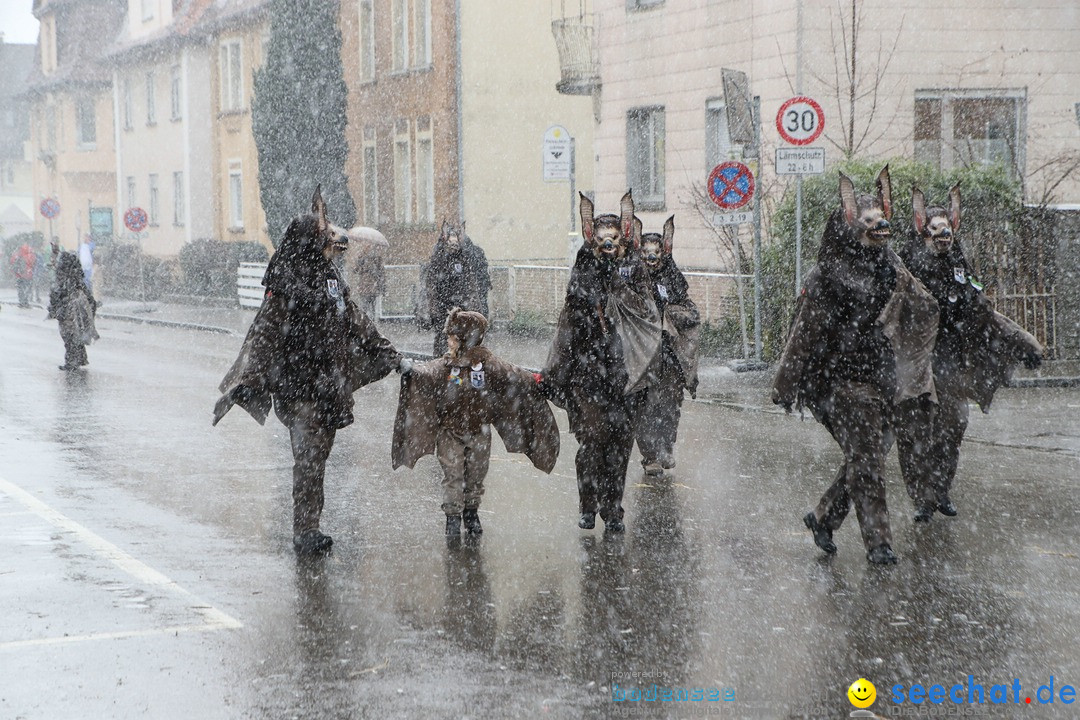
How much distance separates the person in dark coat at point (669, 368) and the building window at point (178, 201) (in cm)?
3908

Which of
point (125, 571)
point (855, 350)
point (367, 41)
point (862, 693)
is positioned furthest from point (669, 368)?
point (367, 41)

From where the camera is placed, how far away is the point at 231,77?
42.6 metres

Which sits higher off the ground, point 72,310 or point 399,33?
point 399,33

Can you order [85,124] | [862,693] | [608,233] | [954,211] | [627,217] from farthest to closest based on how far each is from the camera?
[85,124]
[954,211]
[627,217]
[608,233]
[862,693]

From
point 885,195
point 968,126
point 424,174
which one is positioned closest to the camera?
point 885,195

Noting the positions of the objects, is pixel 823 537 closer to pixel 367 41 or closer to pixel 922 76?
pixel 922 76

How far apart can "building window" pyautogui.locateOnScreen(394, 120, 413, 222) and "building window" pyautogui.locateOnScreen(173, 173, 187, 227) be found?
48.8 ft

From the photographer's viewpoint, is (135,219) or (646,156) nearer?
(646,156)

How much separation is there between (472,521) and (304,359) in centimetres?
130

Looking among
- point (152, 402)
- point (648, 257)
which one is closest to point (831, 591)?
point (648, 257)

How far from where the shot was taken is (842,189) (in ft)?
23.7

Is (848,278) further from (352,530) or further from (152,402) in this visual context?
(152,402)

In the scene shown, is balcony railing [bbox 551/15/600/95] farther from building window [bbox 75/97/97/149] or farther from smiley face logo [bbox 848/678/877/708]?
building window [bbox 75/97/97/149]

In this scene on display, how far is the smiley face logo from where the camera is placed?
202 inches
